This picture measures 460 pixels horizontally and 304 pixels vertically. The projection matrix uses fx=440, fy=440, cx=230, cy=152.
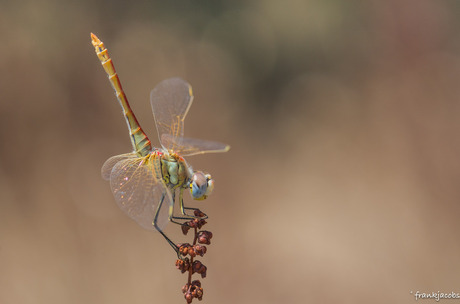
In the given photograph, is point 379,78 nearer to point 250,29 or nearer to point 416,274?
point 250,29

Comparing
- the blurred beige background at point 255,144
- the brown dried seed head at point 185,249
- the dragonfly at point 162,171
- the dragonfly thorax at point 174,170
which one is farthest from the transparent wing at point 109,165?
the blurred beige background at point 255,144

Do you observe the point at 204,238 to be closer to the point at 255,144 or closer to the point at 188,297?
the point at 188,297

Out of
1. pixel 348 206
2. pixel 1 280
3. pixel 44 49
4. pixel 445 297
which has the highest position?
pixel 44 49

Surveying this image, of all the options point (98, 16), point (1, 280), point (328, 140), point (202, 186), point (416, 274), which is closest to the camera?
point (202, 186)

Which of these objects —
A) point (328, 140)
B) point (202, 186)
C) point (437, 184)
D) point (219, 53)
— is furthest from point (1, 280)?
point (437, 184)

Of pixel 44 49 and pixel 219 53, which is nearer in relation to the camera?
pixel 44 49

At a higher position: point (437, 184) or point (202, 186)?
point (437, 184)

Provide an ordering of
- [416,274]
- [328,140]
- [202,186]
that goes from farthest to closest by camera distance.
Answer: [328,140] < [416,274] < [202,186]

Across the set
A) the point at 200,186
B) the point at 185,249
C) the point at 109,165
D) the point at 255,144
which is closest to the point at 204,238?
the point at 185,249
